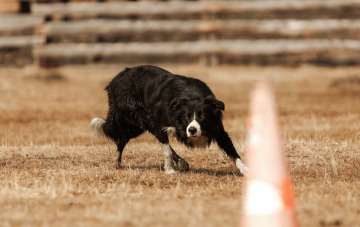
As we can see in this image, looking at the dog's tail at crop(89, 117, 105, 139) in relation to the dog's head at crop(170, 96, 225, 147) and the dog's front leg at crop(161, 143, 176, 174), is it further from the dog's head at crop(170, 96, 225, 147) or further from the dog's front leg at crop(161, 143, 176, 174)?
the dog's head at crop(170, 96, 225, 147)

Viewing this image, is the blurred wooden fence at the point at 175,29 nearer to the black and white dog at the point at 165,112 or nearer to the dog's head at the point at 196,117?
the black and white dog at the point at 165,112

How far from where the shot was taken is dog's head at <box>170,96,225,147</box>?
247 inches

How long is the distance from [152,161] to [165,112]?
0.96 meters

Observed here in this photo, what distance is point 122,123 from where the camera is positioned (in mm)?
7355

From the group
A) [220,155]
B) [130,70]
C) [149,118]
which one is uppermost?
[130,70]

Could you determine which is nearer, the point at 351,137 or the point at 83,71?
the point at 351,137

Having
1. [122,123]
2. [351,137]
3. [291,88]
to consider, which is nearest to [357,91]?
[291,88]

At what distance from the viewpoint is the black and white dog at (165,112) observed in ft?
20.7

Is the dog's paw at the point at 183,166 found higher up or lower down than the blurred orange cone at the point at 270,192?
lower down

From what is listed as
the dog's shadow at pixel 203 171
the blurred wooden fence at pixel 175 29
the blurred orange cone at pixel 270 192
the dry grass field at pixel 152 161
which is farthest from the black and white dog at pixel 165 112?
the blurred wooden fence at pixel 175 29

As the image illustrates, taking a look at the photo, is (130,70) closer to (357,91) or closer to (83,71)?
(357,91)

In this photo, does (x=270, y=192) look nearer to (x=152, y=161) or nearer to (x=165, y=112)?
(x=165, y=112)

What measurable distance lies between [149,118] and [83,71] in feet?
29.6

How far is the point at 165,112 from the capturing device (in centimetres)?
657
